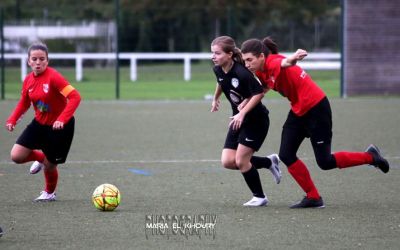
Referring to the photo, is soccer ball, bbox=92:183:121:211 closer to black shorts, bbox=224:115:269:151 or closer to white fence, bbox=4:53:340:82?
black shorts, bbox=224:115:269:151

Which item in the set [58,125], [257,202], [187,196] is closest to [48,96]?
[58,125]

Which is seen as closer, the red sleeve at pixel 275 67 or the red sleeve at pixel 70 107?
the red sleeve at pixel 275 67

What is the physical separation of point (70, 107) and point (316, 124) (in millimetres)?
2343

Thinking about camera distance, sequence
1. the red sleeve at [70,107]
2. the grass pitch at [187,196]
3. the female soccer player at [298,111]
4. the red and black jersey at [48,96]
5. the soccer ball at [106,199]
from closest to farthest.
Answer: the grass pitch at [187,196]
the soccer ball at [106,199]
the female soccer player at [298,111]
the red sleeve at [70,107]
the red and black jersey at [48,96]

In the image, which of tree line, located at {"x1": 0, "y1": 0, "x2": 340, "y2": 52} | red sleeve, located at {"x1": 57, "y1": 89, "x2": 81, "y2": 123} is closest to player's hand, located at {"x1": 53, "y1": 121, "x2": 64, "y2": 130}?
red sleeve, located at {"x1": 57, "y1": 89, "x2": 81, "y2": 123}

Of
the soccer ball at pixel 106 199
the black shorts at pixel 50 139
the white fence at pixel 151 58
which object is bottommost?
the white fence at pixel 151 58

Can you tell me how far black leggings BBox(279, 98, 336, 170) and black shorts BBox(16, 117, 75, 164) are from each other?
213 cm

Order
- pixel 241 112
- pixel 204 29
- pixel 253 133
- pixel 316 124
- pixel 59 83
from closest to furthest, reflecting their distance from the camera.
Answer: pixel 241 112, pixel 316 124, pixel 253 133, pixel 59 83, pixel 204 29

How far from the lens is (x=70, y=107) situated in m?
8.41

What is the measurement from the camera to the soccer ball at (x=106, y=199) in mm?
7855

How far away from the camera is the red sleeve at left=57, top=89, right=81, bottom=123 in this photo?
329 inches

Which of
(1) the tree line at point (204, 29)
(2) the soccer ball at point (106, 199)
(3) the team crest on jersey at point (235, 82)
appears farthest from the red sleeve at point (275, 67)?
(1) the tree line at point (204, 29)

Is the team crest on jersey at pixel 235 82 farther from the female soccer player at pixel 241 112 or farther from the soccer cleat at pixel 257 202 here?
the soccer cleat at pixel 257 202

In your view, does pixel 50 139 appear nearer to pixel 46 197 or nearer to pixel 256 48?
pixel 46 197
